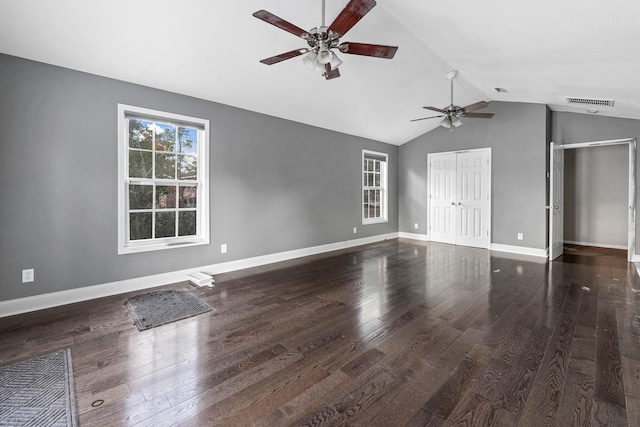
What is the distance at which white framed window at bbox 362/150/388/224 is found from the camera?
6.93 metres

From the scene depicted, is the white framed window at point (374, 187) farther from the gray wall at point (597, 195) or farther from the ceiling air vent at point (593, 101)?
the gray wall at point (597, 195)

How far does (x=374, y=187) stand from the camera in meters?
7.19

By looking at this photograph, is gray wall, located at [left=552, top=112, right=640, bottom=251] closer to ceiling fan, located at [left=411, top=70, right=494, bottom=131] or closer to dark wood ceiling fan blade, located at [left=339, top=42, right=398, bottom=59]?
ceiling fan, located at [left=411, top=70, right=494, bottom=131]

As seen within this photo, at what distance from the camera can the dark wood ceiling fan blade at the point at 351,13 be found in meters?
2.01

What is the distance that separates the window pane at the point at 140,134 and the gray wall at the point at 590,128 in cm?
693

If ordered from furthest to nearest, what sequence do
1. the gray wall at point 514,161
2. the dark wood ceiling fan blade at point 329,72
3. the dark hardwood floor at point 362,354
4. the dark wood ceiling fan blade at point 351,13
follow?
the gray wall at point 514,161 < the dark wood ceiling fan blade at point 329,72 < the dark wood ceiling fan blade at point 351,13 < the dark hardwood floor at point 362,354

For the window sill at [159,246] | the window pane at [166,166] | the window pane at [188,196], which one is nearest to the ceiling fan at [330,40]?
the window pane at [166,166]

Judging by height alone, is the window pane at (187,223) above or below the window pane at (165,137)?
below

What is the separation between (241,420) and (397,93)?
4.95m

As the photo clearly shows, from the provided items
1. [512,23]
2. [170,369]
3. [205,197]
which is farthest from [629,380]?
[205,197]

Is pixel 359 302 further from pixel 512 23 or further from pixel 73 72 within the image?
pixel 73 72

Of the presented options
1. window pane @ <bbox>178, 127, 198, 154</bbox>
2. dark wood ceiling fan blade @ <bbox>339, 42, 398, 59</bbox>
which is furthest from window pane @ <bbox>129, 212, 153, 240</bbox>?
dark wood ceiling fan blade @ <bbox>339, 42, 398, 59</bbox>

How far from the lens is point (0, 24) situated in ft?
8.14

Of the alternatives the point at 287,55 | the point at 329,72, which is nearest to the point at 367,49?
the point at 329,72
